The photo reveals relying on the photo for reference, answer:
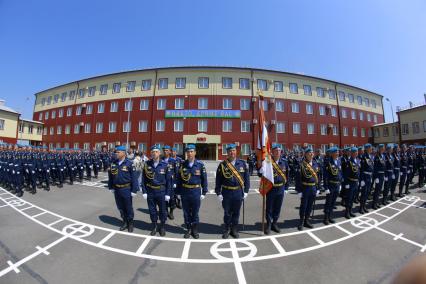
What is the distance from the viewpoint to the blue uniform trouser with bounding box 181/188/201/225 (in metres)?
5.49

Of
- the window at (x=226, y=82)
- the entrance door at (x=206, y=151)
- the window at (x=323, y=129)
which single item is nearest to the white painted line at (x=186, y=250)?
the entrance door at (x=206, y=151)

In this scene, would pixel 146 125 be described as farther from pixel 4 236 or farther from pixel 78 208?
pixel 4 236

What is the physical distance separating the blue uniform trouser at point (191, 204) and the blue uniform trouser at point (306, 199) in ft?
9.87

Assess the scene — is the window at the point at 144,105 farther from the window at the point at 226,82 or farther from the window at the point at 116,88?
the window at the point at 226,82

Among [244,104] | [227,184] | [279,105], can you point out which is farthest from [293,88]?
[227,184]

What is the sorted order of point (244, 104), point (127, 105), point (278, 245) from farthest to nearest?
point (127, 105) < point (244, 104) < point (278, 245)

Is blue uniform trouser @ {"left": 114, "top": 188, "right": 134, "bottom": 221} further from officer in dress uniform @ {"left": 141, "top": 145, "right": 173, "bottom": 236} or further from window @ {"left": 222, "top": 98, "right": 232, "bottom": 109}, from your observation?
window @ {"left": 222, "top": 98, "right": 232, "bottom": 109}

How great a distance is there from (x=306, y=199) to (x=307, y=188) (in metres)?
0.31

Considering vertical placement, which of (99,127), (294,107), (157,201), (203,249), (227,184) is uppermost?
(294,107)

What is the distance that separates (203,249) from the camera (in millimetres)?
4781

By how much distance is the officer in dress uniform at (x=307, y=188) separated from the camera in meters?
6.16

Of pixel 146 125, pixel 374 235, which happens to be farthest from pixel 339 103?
pixel 374 235

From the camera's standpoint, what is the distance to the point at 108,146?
33.2m

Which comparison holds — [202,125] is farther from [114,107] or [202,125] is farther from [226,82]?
[114,107]
